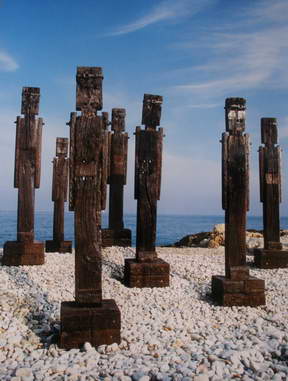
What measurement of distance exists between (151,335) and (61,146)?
342 inches

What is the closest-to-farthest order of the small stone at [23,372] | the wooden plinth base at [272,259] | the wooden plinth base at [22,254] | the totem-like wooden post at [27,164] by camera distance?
the small stone at [23,372] < the wooden plinth base at [22,254] < the totem-like wooden post at [27,164] < the wooden plinth base at [272,259]

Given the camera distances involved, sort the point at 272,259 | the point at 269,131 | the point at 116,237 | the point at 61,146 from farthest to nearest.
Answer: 1. the point at 61,146
2. the point at 116,237
3. the point at 269,131
4. the point at 272,259

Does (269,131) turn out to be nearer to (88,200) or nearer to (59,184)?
(59,184)

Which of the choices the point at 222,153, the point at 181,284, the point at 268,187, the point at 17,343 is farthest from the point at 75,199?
the point at 268,187

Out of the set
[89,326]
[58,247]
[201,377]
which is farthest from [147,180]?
[58,247]

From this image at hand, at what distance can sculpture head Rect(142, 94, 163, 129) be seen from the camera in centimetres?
845

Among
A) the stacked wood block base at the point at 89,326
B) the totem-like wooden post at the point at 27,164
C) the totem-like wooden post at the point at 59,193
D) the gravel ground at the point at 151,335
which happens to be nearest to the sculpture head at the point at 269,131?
the gravel ground at the point at 151,335

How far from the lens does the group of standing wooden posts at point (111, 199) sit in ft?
16.9

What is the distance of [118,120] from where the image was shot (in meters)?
12.6

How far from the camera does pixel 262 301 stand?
23.4 ft

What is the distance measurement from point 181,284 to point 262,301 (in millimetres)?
1676

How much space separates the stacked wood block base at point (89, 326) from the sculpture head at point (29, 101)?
5878mm

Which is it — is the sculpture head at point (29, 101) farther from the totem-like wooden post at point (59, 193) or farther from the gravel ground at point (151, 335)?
the gravel ground at point (151, 335)

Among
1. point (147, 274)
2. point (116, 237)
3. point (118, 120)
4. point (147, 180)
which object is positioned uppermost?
point (118, 120)
